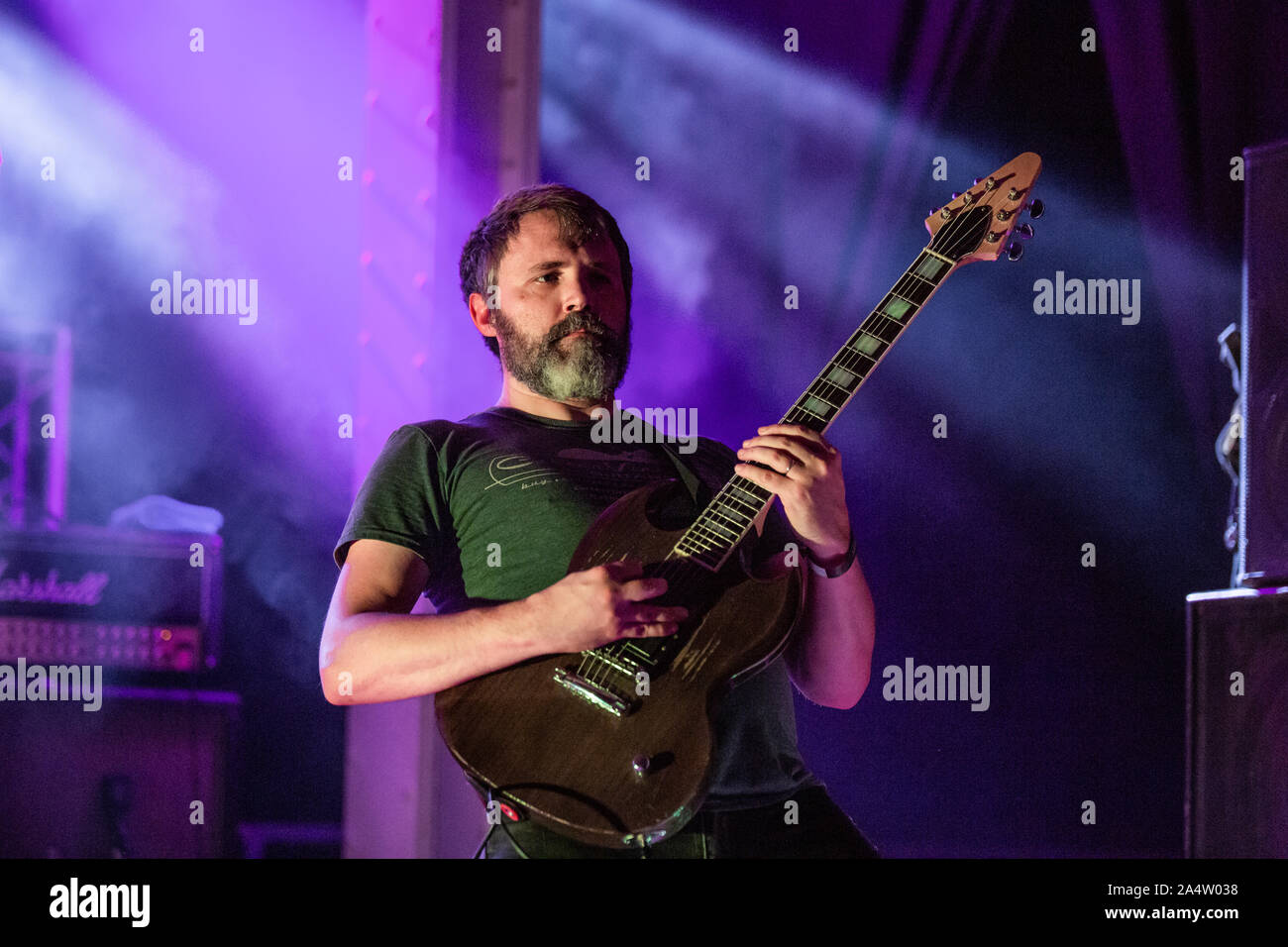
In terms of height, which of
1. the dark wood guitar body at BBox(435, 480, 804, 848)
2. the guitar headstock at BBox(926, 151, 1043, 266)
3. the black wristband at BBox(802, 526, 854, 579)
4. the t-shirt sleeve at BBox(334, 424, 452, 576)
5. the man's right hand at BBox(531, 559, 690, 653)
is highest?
the guitar headstock at BBox(926, 151, 1043, 266)

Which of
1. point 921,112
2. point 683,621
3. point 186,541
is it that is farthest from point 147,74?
point 683,621

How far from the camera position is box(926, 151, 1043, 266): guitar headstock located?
2000 millimetres

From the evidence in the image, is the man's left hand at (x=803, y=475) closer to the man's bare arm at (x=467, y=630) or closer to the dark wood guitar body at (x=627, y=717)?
the dark wood guitar body at (x=627, y=717)

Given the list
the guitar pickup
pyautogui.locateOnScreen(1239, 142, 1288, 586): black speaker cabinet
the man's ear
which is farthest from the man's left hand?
pyautogui.locateOnScreen(1239, 142, 1288, 586): black speaker cabinet

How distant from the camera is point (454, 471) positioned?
1925 mm

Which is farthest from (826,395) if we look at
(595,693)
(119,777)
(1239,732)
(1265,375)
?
(119,777)

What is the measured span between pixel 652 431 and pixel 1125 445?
4.19ft

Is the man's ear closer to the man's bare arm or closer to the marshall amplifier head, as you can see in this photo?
the man's bare arm

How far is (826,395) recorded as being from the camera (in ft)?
6.13

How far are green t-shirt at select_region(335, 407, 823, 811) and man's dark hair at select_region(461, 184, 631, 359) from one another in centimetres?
30

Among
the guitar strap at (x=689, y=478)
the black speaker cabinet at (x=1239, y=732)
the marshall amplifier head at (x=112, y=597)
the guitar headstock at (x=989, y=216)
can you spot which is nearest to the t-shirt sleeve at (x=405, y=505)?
the guitar strap at (x=689, y=478)

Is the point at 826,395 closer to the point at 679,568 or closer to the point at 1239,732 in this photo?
the point at 679,568

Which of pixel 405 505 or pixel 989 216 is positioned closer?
pixel 405 505

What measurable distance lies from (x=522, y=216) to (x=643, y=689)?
0.93 metres
